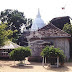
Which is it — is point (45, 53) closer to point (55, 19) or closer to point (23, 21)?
point (55, 19)

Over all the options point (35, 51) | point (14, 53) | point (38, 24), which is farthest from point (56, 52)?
point (38, 24)

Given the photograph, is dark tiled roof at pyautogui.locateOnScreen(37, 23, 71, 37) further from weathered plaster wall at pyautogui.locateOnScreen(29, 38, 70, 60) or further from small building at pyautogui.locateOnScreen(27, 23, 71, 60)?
weathered plaster wall at pyautogui.locateOnScreen(29, 38, 70, 60)

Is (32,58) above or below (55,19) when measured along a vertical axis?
below

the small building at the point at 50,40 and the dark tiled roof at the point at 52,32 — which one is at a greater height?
the dark tiled roof at the point at 52,32

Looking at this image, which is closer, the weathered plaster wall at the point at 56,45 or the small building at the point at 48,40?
the small building at the point at 48,40

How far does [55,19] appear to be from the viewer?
30.2 meters

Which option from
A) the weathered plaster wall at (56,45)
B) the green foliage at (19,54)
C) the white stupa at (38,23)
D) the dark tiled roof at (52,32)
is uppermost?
the white stupa at (38,23)

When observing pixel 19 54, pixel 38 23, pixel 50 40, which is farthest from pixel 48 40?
pixel 38 23

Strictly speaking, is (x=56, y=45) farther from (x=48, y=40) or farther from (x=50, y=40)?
(x=48, y=40)

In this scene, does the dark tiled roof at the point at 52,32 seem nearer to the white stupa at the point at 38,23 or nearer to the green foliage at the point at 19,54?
the green foliage at the point at 19,54

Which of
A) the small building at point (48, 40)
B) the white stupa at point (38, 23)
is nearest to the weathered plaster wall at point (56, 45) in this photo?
the small building at point (48, 40)

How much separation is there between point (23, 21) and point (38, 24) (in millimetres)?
4594

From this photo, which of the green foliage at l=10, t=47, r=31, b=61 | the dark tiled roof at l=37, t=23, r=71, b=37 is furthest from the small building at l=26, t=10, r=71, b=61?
the green foliage at l=10, t=47, r=31, b=61

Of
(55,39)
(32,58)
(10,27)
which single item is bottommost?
(32,58)
